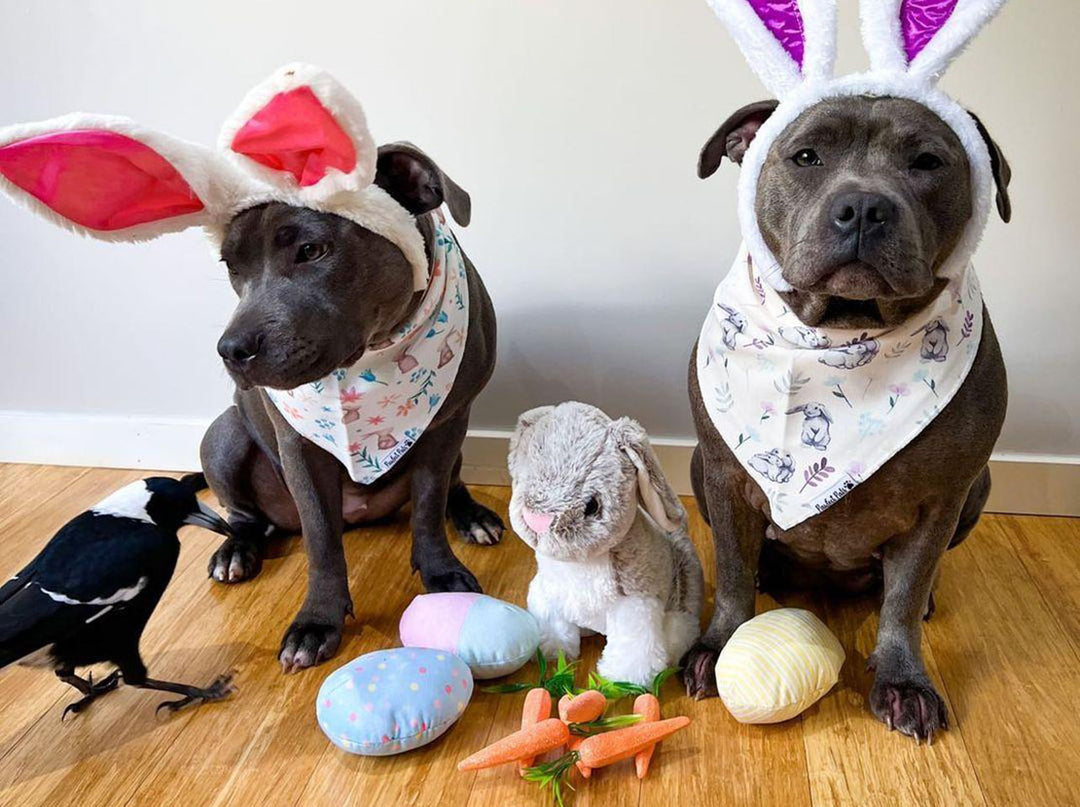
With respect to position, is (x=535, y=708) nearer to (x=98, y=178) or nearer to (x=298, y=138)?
(x=298, y=138)

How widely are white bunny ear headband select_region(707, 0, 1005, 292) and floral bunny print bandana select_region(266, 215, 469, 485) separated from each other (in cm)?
58

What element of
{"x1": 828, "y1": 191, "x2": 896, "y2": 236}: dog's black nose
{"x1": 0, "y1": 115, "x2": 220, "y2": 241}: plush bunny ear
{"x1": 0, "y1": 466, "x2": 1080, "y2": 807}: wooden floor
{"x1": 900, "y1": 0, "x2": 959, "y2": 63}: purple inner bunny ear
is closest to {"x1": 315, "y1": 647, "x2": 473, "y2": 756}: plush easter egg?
{"x1": 0, "y1": 466, "x2": 1080, "y2": 807}: wooden floor

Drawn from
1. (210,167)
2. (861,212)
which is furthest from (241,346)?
(861,212)

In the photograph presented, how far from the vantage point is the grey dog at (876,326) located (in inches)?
51.8

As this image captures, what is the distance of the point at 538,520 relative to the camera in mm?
1564

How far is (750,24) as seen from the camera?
141 cm

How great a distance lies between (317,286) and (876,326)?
844mm

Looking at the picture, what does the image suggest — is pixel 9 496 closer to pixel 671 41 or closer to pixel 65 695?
pixel 65 695

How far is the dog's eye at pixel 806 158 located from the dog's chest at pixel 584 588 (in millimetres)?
688

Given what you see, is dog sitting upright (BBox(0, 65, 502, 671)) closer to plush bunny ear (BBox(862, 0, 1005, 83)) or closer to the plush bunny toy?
the plush bunny toy

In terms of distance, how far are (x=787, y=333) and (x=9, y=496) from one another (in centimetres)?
193

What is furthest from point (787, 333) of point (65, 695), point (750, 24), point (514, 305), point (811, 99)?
point (65, 695)

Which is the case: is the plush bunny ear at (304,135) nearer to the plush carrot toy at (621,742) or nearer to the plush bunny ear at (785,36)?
the plush bunny ear at (785,36)

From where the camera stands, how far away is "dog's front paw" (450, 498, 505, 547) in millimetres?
2158
